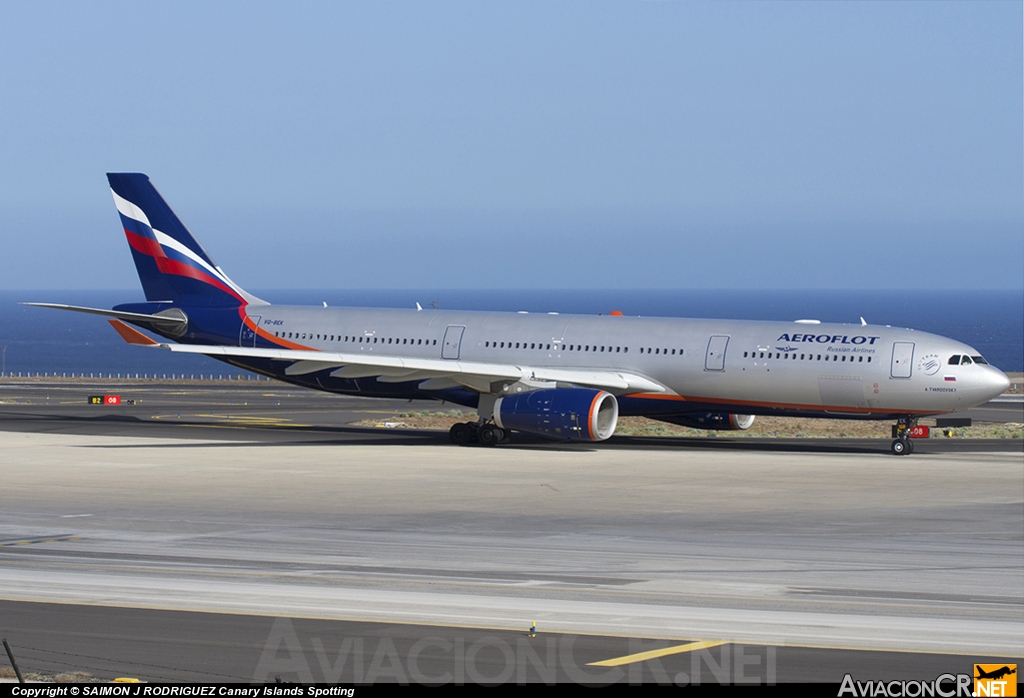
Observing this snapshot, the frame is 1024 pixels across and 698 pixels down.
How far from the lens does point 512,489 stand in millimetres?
32219

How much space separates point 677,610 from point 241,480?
18080 millimetres

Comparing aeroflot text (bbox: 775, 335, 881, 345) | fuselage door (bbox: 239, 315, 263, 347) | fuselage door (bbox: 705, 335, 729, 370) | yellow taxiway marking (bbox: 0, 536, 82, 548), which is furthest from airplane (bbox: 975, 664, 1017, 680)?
fuselage door (bbox: 239, 315, 263, 347)

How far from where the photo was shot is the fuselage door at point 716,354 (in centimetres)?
4184

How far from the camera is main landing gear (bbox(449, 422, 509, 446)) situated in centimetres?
4428

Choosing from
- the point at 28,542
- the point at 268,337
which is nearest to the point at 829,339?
the point at 268,337

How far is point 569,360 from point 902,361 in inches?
430

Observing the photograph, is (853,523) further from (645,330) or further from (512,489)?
(645,330)

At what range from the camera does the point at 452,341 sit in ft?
151

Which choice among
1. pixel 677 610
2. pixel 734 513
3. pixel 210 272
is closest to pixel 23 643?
pixel 677 610

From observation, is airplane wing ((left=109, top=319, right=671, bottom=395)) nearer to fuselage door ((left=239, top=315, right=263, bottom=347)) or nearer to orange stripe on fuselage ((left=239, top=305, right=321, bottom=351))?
orange stripe on fuselage ((left=239, top=305, right=321, bottom=351))

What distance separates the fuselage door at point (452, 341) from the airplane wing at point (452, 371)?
142 centimetres

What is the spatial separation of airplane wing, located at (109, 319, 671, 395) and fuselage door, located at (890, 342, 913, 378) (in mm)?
7305

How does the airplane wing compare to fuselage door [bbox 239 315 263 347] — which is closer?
the airplane wing

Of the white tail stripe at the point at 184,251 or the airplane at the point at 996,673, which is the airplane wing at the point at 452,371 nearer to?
the white tail stripe at the point at 184,251
